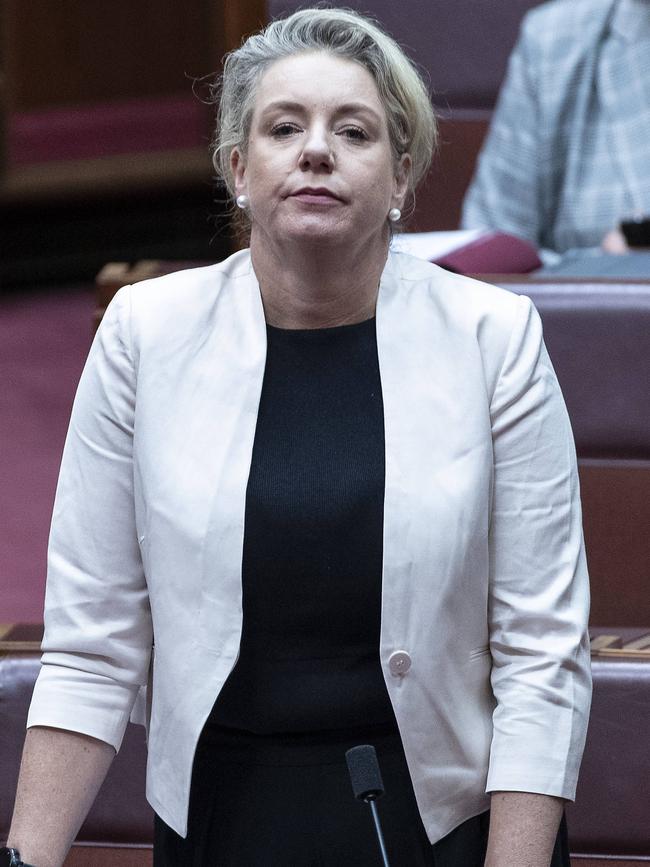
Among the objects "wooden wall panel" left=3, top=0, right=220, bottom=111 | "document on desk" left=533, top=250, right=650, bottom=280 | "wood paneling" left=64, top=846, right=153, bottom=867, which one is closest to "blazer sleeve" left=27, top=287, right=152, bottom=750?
"wood paneling" left=64, top=846, right=153, bottom=867

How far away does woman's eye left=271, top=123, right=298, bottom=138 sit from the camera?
22.8 inches

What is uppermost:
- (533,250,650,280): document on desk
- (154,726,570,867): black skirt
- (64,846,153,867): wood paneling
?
(533,250,650,280): document on desk

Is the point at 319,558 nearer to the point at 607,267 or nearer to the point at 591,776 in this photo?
the point at 591,776

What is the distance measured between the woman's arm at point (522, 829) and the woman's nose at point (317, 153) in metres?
0.26

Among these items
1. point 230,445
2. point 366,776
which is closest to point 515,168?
point 230,445

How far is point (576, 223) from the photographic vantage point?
1.24 metres

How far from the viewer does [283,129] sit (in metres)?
0.58

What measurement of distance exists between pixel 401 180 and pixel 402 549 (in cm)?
16

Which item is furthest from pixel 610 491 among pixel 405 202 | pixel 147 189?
pixel 147 189

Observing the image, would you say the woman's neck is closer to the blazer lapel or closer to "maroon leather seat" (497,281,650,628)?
the blazer lapel

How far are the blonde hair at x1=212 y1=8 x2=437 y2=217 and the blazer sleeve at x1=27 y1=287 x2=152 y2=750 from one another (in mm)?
118

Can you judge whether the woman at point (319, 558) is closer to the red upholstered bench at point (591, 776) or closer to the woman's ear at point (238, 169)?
the woman's ear at point (238, 169)

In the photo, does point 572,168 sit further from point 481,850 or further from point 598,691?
point 481,850

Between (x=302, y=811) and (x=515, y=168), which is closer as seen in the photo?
(x=302, y=811)
